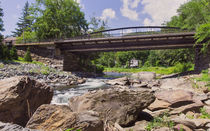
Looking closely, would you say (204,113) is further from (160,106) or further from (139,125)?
(139,125)

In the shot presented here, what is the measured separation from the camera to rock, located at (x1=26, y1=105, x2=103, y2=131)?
7.05 ft

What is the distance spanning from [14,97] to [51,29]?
36651 millimetres

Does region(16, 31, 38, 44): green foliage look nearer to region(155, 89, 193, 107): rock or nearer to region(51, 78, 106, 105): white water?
region(51, 78, 106, 105): white water

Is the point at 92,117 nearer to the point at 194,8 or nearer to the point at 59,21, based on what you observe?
the point at 194,8

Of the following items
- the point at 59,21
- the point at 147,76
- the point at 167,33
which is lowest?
the point at 147,76

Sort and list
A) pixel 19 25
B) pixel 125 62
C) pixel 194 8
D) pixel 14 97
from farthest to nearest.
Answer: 1. pixel 19 25
2. pixel 125 62
3. pixel 194 8
4. pixel 14 97

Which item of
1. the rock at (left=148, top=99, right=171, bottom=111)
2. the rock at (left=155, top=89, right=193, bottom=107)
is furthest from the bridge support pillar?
the rock at (left=148, top=99, right=171, bottom=111)

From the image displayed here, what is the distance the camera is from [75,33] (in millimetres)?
41812

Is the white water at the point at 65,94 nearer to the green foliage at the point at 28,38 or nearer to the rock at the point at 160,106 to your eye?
the rock at the point at 160,106

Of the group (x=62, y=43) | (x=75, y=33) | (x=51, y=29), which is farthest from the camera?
(x=75, y=33)

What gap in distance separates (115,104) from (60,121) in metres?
2.40

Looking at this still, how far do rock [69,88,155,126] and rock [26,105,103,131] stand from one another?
1.60m

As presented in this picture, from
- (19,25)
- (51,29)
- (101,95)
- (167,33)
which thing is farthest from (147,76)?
(19,25)

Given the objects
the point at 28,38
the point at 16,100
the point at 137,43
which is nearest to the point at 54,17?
the point at 28,38
